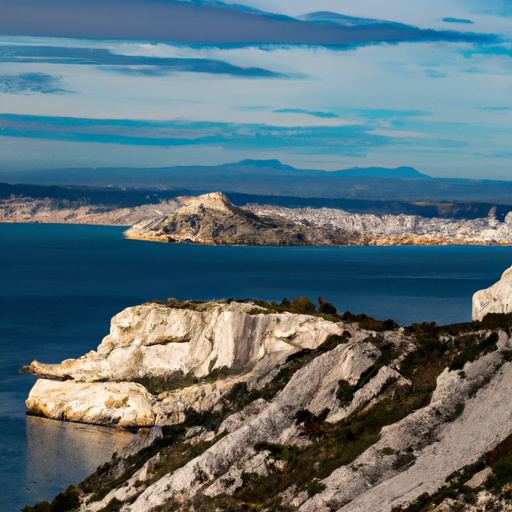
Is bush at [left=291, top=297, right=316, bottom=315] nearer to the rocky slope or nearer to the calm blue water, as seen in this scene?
the rocky slope

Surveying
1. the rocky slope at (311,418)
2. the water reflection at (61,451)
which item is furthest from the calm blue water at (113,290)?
the rocky slope at (311,418)

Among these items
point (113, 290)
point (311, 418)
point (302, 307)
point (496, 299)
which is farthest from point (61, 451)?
point (113, 290)

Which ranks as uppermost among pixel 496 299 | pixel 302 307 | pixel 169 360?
pixel 496 299

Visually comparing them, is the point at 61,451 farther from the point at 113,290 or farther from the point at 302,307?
the point at 113,290

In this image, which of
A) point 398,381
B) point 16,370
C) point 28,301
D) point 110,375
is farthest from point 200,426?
point 28,301

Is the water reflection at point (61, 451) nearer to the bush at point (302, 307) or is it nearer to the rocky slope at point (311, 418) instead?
the rocky slope at point (311, 418)

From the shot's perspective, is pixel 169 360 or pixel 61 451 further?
pixel 169 360

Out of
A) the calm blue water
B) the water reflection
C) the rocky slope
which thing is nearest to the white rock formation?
the rocky slope

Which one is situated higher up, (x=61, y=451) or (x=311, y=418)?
(x=311, y=418)
